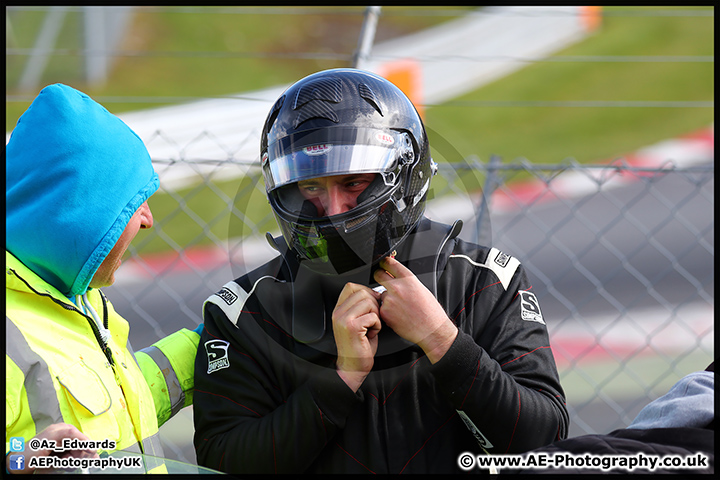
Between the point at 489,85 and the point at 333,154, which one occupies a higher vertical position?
the point at 489,85

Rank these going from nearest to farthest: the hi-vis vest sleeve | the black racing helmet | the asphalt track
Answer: the black racing helmet → the hi-vis vest sleeve → the asphalt track

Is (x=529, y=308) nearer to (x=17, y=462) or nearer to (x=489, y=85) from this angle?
(x=17, y=462)

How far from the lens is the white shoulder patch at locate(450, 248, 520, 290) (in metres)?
1.75

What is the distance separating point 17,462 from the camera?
4.63 feet

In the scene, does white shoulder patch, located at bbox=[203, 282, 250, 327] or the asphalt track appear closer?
white shoulder patch, located at bbox=[203, 282, 250, 327]

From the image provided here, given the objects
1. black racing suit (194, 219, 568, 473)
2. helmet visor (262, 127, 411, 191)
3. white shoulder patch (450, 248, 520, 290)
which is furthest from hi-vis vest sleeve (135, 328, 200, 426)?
white shoulder patch (450, 248, 520, 290)

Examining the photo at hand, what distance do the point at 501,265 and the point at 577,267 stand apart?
11.8 ft

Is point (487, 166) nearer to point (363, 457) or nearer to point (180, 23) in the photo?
point (363, 457)

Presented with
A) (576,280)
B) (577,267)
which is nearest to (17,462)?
(577,267)

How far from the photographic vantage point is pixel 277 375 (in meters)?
1.68

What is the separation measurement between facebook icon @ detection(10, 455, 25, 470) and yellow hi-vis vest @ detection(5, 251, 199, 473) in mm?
48

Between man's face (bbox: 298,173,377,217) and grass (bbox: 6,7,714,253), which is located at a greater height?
grass (bbox: 6,7,714,253)

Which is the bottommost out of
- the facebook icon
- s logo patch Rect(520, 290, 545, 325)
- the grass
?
the facebook icon

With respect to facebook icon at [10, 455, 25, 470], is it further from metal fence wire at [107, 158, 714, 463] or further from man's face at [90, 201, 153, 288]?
metal fence wire at [107, 158, 714, 463]
